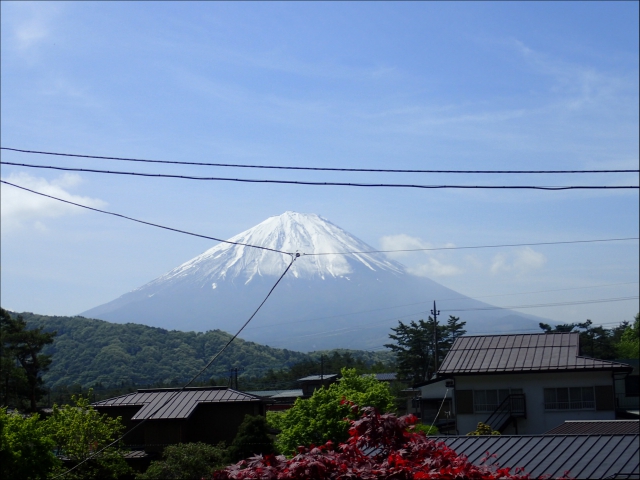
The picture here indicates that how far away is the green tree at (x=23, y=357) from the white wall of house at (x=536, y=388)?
28.2m

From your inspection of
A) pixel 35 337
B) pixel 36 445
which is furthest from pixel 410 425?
pixel 35 337

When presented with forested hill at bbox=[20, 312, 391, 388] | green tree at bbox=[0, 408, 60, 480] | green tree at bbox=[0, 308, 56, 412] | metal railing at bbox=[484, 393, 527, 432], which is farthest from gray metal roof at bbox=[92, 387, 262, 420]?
forested hill at bbox=[20, 312, 391, 388]

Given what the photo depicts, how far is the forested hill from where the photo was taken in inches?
3125

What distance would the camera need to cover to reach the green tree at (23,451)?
18281 mm

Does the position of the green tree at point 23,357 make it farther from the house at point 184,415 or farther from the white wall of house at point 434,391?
the white wall of house at point 434,391

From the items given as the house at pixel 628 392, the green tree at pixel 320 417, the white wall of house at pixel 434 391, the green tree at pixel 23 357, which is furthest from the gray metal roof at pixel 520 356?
the green tree at pixel 23 357

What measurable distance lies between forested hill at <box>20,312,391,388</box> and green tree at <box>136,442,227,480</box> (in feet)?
161

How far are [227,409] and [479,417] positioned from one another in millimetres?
13268

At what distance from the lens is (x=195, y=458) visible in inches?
929

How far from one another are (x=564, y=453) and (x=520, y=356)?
62.3 ft

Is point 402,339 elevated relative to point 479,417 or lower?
elevated

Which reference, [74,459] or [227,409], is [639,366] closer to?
[227,409]

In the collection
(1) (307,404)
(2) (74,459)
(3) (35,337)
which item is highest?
(3) (35,337)

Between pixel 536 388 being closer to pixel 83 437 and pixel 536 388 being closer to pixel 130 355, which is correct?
pixel 83 437
